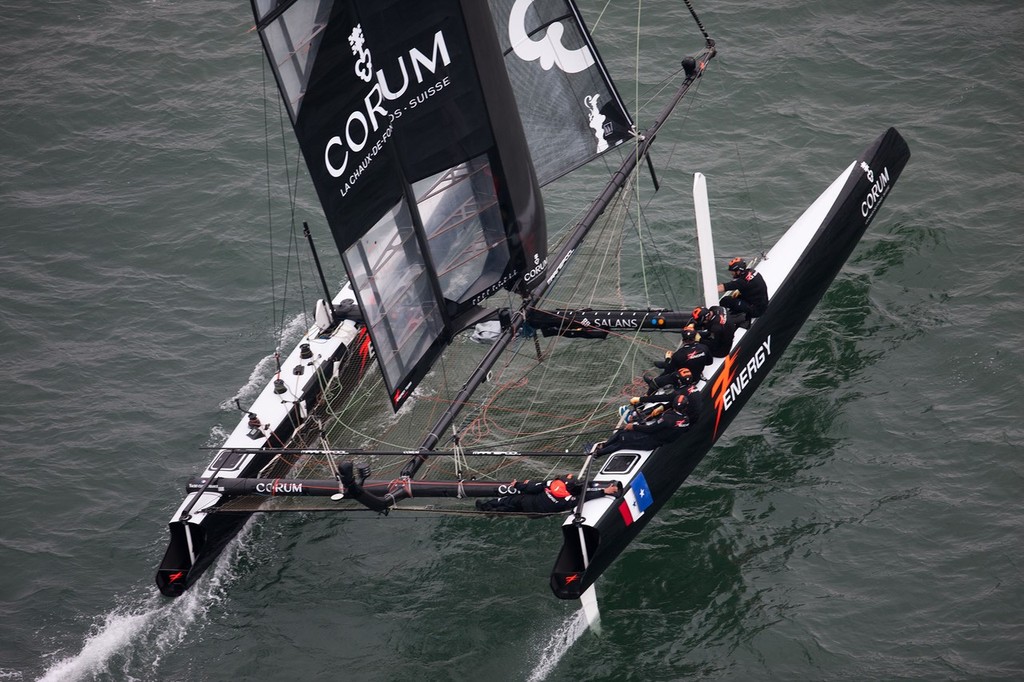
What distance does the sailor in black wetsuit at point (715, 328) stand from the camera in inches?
434

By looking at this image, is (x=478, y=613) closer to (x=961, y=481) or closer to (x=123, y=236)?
(x=961, y=481)

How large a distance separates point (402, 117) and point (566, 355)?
12.4ft

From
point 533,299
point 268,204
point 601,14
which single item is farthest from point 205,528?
point 601,14

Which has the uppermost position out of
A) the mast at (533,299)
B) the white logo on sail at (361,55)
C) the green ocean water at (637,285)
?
the white logo on sail at (361,55)

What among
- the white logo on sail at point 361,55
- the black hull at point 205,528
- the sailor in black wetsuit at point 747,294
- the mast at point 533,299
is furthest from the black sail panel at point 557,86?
the black hull at point 205,528

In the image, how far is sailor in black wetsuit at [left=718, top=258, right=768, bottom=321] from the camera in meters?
11.6

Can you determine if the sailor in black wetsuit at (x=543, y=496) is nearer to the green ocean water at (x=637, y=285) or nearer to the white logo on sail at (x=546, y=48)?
the green ocean water at (x=637, y=285)

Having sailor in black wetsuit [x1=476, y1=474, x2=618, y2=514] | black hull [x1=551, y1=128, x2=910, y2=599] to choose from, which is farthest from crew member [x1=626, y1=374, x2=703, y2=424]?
sailor in black wetsuit [x1=476, y1=474, x2=618, y2=514]

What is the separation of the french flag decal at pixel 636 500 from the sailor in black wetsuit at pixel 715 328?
158 cm

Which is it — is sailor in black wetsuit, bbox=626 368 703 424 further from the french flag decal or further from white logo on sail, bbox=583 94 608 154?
white logo on sail, bbox=583 94 608 154

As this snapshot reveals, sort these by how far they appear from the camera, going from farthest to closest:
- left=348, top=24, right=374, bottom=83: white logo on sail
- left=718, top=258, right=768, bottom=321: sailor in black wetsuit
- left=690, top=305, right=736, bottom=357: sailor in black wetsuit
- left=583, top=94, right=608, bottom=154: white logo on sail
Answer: left=583, top=94, right=608, bottom=154: white logo on sail < left=718, top=258, right=768, bottom=321: sailor in black wetsuit < left=690, top=305, right=736, bottom=357: sailor in black wetsuit < left=348, top=24, right=374, bottom=83: white logo on sail

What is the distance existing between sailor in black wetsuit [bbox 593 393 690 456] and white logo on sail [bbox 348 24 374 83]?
3.67 metres

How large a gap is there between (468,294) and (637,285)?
3.66m

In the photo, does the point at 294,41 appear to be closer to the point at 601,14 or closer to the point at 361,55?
the point at 361,55
